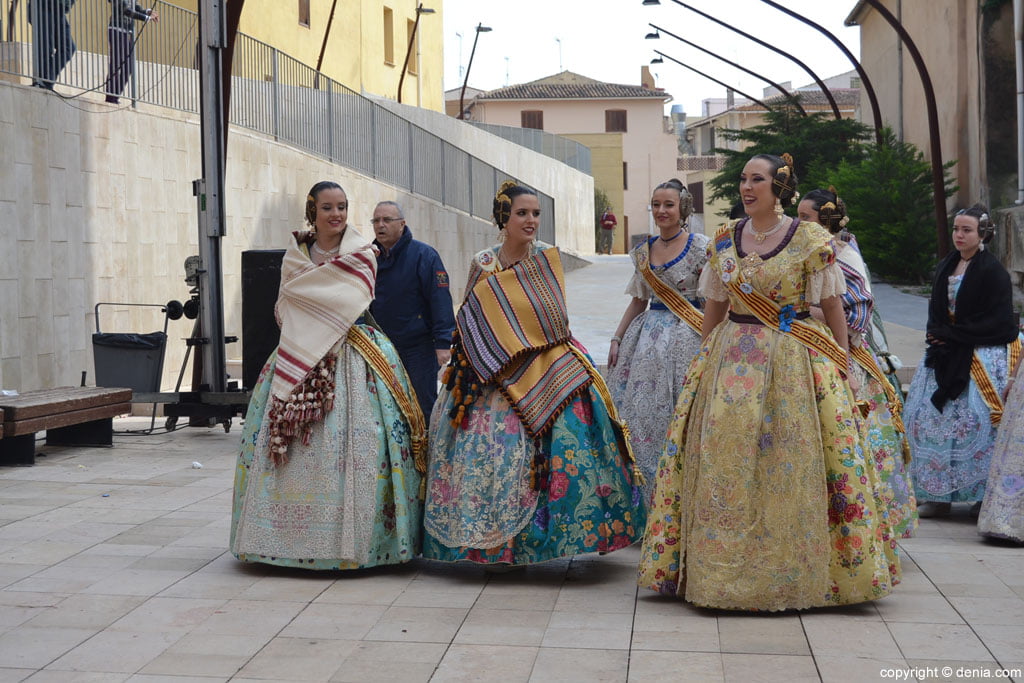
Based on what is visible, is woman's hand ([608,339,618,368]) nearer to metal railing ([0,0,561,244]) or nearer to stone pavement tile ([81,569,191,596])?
stone pavement tile ([81,569,191,596])

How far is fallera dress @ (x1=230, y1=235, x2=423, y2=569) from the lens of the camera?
5914mm

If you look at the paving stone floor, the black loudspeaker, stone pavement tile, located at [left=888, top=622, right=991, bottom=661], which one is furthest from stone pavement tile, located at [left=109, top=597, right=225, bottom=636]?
the black loudspeaker

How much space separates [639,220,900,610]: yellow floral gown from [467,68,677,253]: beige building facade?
59624 mm

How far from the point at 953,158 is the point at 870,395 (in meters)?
18.1

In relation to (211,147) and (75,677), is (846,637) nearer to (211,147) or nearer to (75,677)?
(75,677)

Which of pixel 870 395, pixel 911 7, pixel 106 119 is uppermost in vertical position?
pixel 911 7

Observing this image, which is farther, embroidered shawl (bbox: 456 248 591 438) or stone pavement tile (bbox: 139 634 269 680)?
embroidered shawl (bbox: 456 248 591 438)

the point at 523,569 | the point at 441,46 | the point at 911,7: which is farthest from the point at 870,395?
the point at 441,46

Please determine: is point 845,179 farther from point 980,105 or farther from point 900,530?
point 900,530

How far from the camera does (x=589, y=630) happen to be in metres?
5.07

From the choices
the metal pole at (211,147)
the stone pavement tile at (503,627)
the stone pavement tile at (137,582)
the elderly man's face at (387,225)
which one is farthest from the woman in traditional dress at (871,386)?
the metal pole at (211,147)

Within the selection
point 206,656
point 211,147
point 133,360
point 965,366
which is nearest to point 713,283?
point 206,656

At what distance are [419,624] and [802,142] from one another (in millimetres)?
25602

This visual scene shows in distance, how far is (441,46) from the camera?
4266 cm
